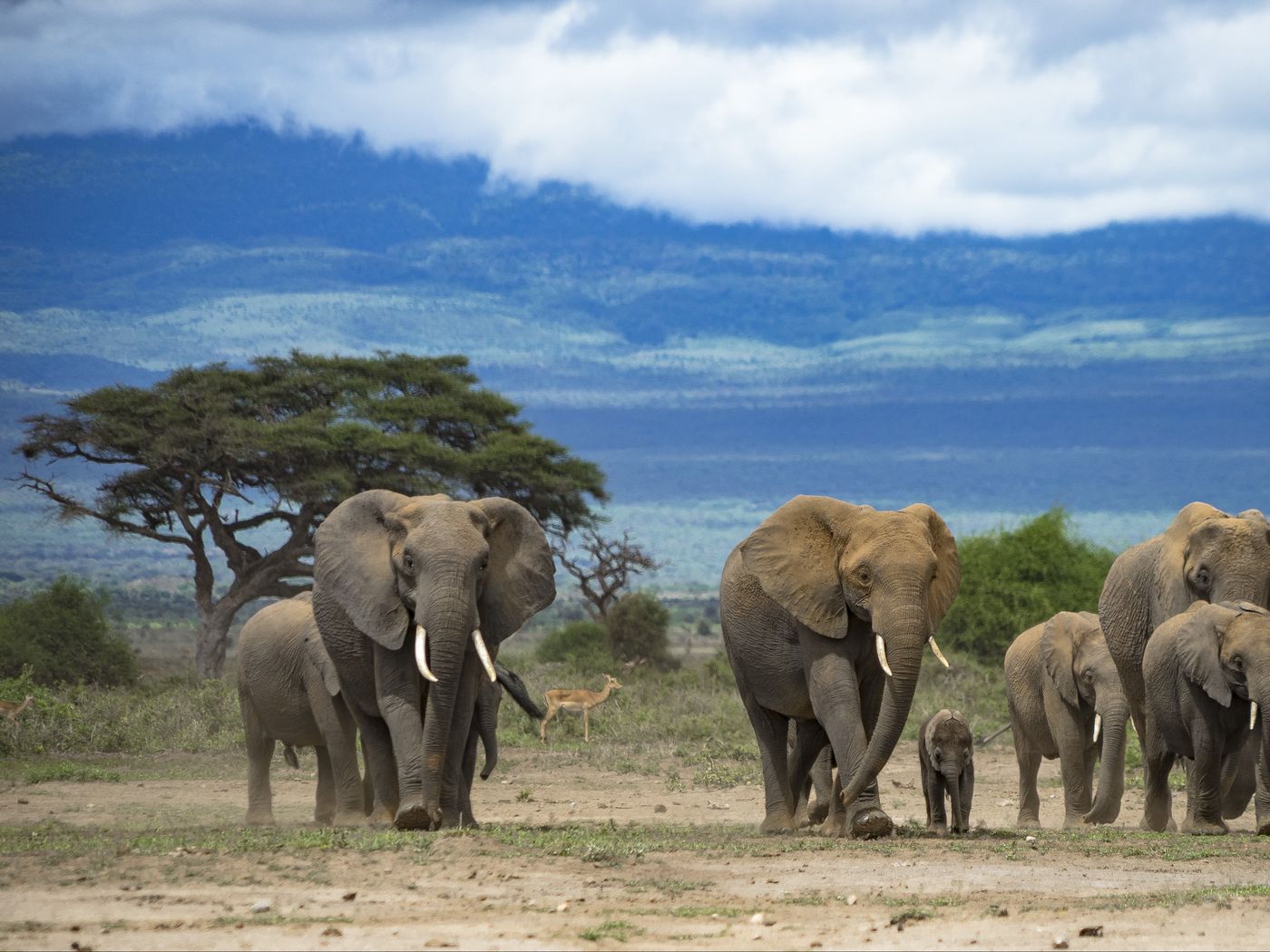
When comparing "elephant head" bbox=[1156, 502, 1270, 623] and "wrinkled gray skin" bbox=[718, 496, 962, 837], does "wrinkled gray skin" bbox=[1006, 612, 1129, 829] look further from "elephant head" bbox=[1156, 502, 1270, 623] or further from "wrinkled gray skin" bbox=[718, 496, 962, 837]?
"wrinkled gray skin" bbox=[718, 496, 962, 837]

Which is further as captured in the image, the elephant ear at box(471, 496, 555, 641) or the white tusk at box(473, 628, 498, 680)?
the elephant ear at box(471, 496, 555, 641)

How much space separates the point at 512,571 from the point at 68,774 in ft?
24.9

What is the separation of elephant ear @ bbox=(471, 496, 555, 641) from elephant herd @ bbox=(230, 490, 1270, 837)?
0.05ft

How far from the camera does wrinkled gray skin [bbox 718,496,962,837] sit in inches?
492

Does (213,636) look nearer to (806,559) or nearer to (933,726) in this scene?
(933,726)

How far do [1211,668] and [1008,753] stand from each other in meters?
10.6

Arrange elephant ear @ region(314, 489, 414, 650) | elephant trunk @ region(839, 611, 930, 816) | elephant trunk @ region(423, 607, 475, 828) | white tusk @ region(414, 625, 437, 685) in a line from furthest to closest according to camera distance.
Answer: elephant ear @ region(314, 489, 414, 650)
elephant trunk @ region(423, 607, 475, 828)
white tusk @ region(414, 625, 437, 685)
elephant trunk @ region(839, 611, 930, 816)

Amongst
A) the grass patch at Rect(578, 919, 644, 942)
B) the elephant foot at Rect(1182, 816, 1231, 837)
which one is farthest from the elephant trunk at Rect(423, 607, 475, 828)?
the elephant foot at Rect(1182, 816, 1231, 837)

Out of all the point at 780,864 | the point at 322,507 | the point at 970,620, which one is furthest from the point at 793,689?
the point at 322,507

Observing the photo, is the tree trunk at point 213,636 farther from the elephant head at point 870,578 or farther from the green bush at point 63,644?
the elephant head at point 870,578


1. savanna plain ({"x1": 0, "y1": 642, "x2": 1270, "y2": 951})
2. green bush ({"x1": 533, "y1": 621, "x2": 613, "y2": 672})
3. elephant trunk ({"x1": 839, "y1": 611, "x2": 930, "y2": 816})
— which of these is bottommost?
savanna plain ({"x1": 0, "y1": 642, "x2": 1270, "y2": 951})

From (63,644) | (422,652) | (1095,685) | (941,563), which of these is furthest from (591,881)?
(63,644)

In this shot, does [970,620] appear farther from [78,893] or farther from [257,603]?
[257,603]

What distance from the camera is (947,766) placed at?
14.5m
